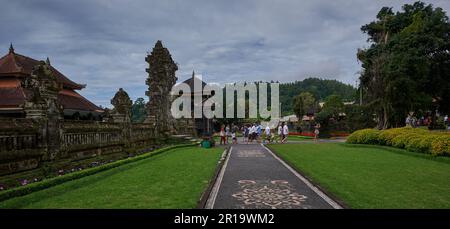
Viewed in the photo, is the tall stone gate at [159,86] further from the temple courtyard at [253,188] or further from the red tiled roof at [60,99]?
the temple courtyard at [253,188]

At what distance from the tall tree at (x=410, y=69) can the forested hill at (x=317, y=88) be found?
96.2m

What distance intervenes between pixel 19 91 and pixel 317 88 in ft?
467

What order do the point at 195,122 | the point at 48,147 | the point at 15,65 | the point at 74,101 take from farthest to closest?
1. the point at 195,122
2. the point at 74,101
3. the point at 15,65
4. the point at 48,147

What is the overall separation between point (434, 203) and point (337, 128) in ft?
131

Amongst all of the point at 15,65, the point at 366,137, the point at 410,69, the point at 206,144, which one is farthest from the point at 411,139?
the point at 15,65

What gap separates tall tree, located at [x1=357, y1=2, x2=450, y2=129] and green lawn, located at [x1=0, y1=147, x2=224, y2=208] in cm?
2767

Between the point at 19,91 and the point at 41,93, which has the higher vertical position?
the point at 19,91

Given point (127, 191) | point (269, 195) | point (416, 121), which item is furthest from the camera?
point (416, 121)

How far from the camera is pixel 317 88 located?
152 m

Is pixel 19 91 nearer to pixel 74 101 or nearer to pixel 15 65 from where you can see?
pixel 15 65

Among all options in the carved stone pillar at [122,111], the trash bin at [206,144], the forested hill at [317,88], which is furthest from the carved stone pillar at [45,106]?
the forested hill at [317,88]
